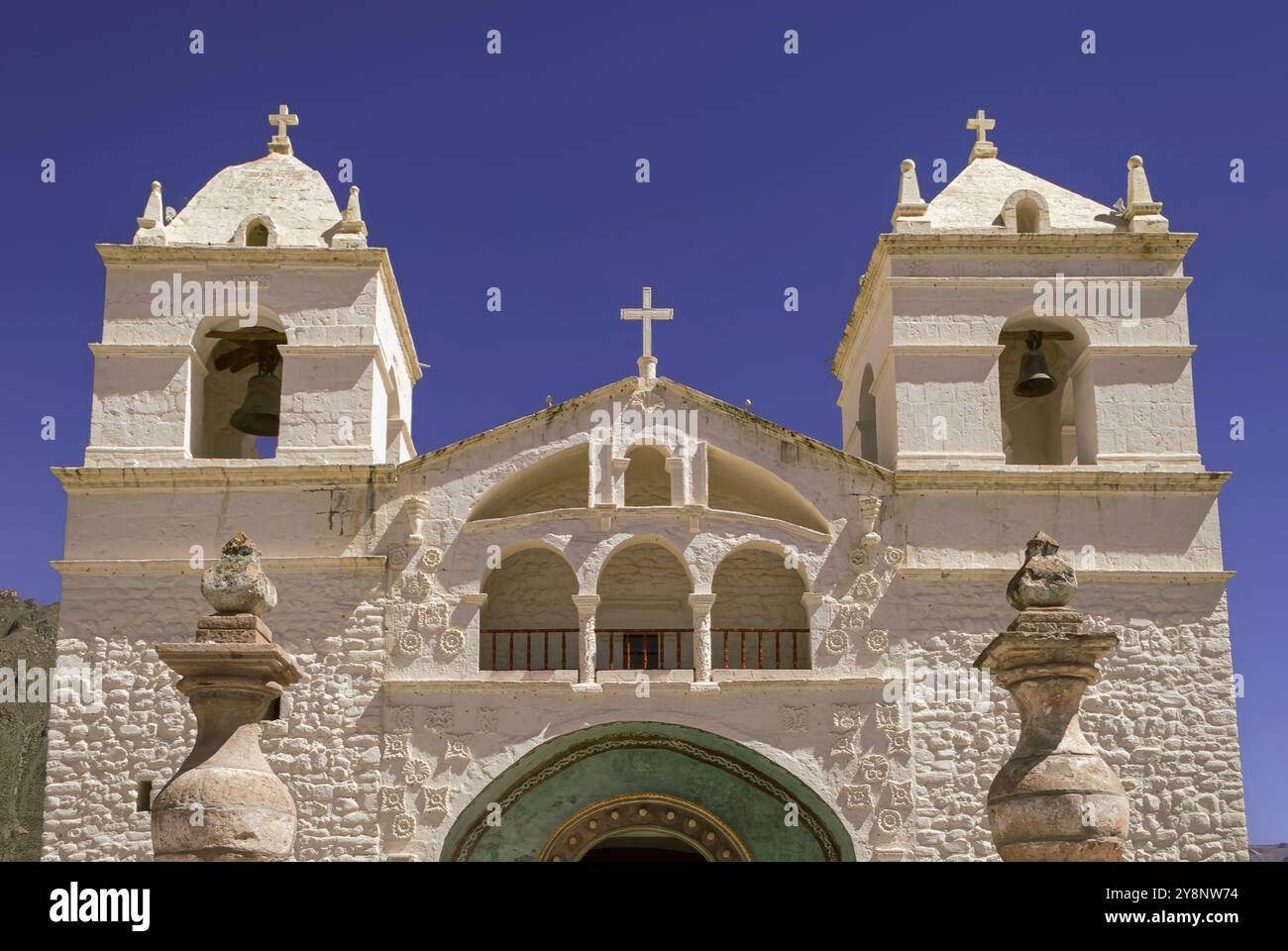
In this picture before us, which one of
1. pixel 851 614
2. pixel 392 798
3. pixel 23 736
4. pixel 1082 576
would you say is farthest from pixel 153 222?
pixel 23 736

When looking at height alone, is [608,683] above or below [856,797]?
above

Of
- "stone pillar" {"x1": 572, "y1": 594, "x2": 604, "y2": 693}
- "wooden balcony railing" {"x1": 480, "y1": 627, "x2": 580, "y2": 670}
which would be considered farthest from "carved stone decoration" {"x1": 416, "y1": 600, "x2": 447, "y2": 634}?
"stone pillar" {"x1": 572, "y1": 594, "x2": 604, "y2": 693}

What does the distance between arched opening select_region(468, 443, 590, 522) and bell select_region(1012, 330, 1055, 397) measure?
526 centimetres

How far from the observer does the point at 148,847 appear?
17.1m

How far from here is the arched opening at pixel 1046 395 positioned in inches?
757

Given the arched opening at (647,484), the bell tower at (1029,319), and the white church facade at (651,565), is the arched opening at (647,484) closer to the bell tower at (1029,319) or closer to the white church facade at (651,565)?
the white church facade at (651,565)

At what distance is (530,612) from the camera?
1933cm

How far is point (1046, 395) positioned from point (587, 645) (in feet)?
23.8

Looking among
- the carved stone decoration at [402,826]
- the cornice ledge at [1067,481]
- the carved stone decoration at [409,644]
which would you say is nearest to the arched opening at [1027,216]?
the cornice ledge at [1067,481]

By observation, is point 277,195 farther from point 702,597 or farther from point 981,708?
point 981,708

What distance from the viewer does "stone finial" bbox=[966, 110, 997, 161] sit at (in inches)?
830

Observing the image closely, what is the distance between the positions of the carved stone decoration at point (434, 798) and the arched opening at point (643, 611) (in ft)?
8.85

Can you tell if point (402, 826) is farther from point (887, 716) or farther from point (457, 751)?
point (887, 716)
